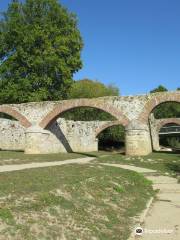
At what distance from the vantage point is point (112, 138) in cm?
4094

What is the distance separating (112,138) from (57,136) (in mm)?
13106

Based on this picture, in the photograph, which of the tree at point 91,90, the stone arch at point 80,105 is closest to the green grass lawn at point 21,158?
the stone arch at point 80,105

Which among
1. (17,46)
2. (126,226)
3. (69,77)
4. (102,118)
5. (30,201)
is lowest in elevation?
(126,226)

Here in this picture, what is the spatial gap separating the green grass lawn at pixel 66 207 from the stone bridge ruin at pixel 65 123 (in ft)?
40.3

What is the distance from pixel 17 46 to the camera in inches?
1206

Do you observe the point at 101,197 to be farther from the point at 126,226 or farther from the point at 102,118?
the point at 102,118

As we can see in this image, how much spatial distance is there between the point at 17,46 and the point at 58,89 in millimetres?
4678

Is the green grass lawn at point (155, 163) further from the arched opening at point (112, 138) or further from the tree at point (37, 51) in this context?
the arched opening at point (112, 138)

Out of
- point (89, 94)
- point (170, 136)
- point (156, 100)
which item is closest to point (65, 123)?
point (156, 100)

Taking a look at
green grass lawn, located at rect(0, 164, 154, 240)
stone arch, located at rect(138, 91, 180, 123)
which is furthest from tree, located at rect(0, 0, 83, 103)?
green grass lawn, located at rect(0, 164, 154, 240)

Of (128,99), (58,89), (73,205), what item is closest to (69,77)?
(58,89)

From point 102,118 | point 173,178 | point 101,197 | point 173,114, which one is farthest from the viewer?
point 173,114

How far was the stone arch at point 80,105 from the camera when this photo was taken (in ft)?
78.3

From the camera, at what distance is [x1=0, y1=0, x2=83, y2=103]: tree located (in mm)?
30094
